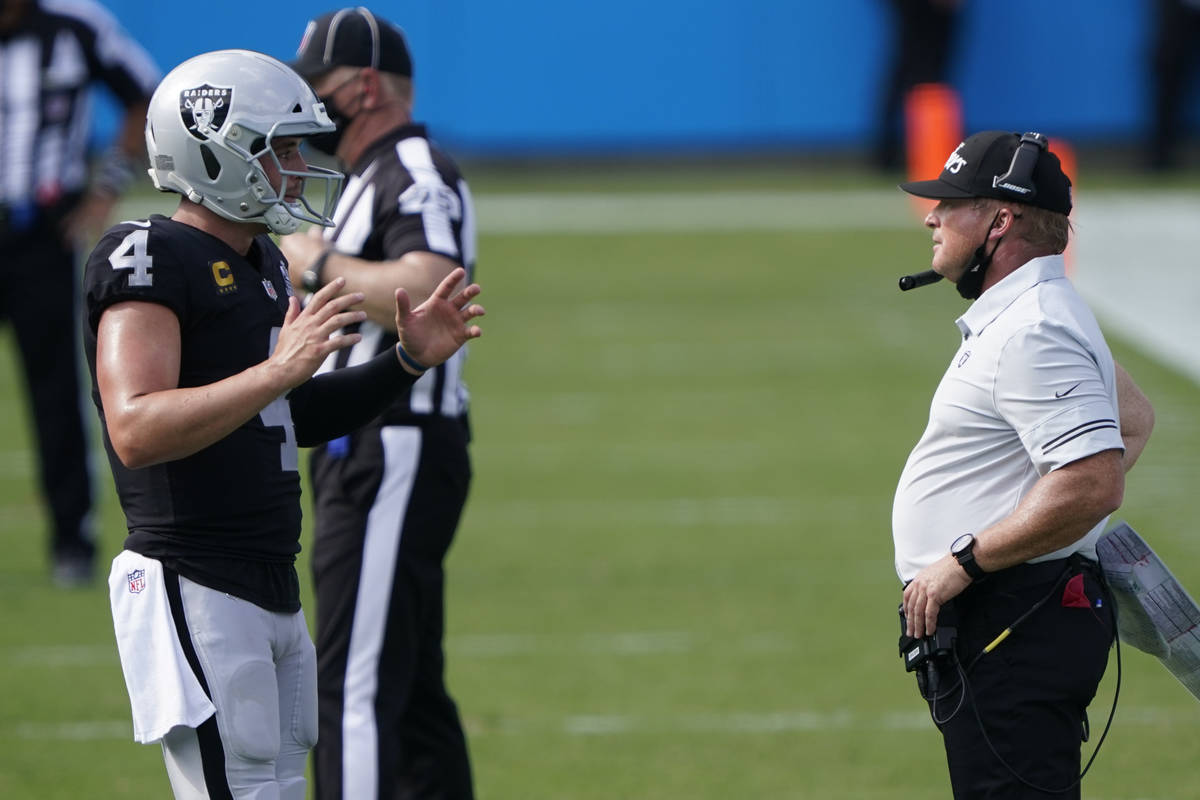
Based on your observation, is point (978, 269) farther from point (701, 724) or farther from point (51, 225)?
point (51, 225)

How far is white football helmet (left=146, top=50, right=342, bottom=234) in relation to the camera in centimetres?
322

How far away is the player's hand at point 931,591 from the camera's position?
10.7 feet

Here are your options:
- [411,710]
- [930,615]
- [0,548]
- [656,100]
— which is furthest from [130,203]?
[930,615]

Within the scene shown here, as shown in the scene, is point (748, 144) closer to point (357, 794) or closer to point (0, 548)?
point (0, 548)

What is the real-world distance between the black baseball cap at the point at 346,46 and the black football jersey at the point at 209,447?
123 cm

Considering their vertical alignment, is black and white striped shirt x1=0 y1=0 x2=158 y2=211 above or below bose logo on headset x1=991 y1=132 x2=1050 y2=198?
below

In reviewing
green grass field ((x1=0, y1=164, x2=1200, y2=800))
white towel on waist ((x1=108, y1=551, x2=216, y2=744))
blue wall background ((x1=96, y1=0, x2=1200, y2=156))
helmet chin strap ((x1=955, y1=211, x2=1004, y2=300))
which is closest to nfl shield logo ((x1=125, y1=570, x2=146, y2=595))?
white towel on waist ((x1=108, y1=551, x2=216, y2=744))

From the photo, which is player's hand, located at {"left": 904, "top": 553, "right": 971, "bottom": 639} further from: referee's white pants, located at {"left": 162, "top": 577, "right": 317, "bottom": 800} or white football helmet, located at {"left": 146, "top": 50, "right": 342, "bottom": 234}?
white football helmet, located at {"left": 146, "top": 50, "right": 342, "bottom": 234}

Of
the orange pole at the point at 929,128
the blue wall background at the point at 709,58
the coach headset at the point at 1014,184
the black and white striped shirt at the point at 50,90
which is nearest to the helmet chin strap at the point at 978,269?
the coach headset at the point at 1014,184

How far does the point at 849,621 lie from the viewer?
22.7ft

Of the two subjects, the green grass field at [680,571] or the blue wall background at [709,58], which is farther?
the blue wall background at [709,58]

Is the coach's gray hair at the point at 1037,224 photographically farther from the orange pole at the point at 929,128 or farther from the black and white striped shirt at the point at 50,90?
the orange pole at the point at 929,128

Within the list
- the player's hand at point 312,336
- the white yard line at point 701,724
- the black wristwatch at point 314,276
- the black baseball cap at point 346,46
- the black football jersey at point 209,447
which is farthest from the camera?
the white yard line at point 701,724

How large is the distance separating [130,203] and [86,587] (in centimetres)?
1133
